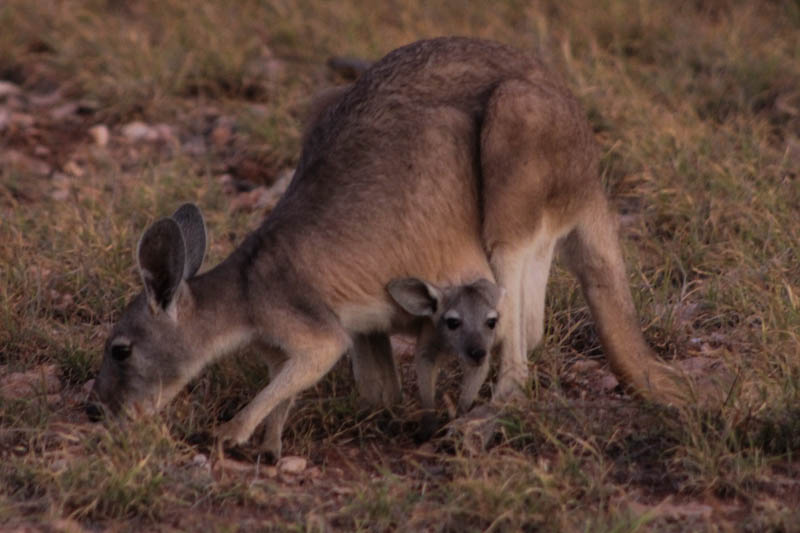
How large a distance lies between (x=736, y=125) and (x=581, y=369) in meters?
2.27

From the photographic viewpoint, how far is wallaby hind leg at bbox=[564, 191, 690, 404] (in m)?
4.73

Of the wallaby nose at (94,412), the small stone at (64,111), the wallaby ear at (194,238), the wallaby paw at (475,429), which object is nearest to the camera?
the wallaby paw at (475,429)

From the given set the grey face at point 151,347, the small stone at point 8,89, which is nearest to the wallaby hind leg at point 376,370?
the grey face at point 151,347

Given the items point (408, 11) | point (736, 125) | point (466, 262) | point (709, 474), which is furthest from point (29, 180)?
point (709, 474)

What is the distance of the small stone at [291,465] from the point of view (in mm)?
4441

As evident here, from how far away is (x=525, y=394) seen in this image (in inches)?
182

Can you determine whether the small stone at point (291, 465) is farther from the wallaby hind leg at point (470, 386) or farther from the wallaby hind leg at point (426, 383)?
the wallaby hind leg at point (470, 386)

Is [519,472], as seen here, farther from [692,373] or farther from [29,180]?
[29,180]

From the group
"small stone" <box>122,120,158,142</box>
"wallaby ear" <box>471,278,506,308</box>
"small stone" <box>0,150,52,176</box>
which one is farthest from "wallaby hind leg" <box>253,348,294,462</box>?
"small stone" <box>122,120,158,142</box>

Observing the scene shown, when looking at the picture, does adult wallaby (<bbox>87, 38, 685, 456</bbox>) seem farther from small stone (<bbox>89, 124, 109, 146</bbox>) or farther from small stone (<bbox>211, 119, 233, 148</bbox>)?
small stone (<bbox>89, 124, 109, 146</bbox>)

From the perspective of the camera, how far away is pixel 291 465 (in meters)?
4.45

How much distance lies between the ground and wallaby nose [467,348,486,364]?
0.62 feet

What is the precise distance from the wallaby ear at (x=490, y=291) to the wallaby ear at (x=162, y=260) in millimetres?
955

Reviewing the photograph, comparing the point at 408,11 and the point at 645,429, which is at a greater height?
the point at 408,11
